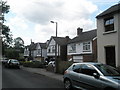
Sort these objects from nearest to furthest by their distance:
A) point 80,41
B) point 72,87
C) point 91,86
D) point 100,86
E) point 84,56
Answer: point 100,86
point 91,86
point 72,87
point 84,56
point 80,41

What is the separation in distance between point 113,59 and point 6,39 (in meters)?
35.8

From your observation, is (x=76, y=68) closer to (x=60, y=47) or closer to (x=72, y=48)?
(x=72, y=48)

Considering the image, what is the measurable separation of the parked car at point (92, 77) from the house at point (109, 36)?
776cm

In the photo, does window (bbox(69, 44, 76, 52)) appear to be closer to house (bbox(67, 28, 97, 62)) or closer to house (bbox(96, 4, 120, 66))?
house (bbox(67, 28, 97, 62))

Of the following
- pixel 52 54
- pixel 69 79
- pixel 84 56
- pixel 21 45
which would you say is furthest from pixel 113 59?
pixel 21 45

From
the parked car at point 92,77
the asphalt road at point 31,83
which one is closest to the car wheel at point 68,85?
the parked car at point 92,77

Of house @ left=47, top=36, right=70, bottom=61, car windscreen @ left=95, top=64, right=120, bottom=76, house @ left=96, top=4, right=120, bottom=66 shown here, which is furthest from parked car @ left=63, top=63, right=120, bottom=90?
house @ left=47, top=36, right=70, bottom=61

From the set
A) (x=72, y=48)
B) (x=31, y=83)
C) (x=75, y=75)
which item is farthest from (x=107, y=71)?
(x=72, y=48)

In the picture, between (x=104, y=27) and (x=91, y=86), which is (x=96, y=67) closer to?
(x=91, y=86)

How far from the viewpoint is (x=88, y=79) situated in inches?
357

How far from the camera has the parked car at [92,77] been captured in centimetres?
800

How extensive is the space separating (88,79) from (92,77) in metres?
0.25

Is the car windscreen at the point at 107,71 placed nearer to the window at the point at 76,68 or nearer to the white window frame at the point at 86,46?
the window at the point at 76,68

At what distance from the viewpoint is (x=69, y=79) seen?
1080 cm
